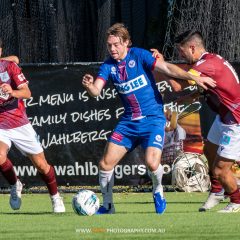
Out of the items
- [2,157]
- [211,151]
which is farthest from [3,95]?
[211,151]

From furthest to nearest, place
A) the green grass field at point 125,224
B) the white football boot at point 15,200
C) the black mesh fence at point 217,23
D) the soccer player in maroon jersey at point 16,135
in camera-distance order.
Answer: the black mesh fence at point 217,23 < the white football boot at point 15,200 < the soccer player in maroon jersey at point 16,135 < the green grass field at point 125,224

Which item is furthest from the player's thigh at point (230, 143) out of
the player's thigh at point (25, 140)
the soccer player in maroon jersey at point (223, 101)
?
the player's thigh at point (25, 140)

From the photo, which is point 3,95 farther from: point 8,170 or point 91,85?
point 91,85

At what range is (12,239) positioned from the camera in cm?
955

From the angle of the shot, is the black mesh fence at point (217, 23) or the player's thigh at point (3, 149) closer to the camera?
the player's thigh at point (3, 149)

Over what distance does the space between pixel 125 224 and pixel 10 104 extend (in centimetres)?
342

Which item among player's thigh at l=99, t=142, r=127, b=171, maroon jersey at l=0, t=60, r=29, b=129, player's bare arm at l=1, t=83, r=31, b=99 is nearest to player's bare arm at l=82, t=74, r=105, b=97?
player's thigh at l=99, t=142, r=127, b=171

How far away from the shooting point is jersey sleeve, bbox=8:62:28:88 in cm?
1300

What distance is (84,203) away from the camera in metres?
11.9

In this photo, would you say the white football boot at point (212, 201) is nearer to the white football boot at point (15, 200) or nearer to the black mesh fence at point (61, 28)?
the white football boot at point (15, 200)

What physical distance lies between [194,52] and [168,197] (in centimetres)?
429

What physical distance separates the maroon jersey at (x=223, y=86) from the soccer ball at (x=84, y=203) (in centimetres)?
181

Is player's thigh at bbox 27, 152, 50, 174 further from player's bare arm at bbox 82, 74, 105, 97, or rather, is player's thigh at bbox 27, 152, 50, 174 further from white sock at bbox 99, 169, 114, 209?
player's bare arm at bbox 82, 74, 105, 97

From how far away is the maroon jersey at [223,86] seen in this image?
39.5ft
